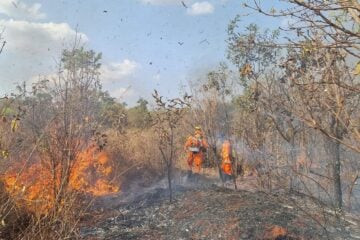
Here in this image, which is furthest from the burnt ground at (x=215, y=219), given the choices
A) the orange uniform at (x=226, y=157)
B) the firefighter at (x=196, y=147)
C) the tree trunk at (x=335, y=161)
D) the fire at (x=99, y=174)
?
the firefighter at (x=196, y=147)

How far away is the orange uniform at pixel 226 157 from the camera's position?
1262 cm

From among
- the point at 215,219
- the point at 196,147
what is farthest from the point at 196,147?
the point at 215,219

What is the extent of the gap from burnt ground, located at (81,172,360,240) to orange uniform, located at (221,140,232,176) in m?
2.93

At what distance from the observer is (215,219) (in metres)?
7.58

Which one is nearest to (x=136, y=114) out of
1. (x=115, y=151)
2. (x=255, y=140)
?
(x=115, y=151)

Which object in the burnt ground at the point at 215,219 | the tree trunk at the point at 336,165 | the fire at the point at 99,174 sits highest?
the tree trunk at the point at 336,165

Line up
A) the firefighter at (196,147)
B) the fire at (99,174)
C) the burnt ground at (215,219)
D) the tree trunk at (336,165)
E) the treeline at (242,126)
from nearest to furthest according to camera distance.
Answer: the treeline at (242,126) → the tree trunk at (336,165) → the burnt ground at (215,219) → the fire at (99,174) → the firefighter at (196,147)

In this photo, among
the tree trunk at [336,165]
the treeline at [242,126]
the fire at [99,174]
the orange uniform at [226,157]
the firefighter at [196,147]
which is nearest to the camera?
the treeline at [242,126]

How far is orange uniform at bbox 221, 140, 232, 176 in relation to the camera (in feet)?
41.4

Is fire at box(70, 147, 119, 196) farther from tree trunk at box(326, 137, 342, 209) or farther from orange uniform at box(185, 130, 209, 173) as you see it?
tree trunk at box(326, 137, 342, 209)

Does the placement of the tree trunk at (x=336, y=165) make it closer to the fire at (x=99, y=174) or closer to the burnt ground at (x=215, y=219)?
the burnt ground at (x=215, y=219)

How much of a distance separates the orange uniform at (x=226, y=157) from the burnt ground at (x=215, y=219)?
293cm

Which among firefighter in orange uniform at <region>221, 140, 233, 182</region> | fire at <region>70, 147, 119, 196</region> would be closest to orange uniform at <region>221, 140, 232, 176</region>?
firefighter in orange uniform at <region>221, 140, 233, 182</region>

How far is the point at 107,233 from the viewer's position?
7551mm
